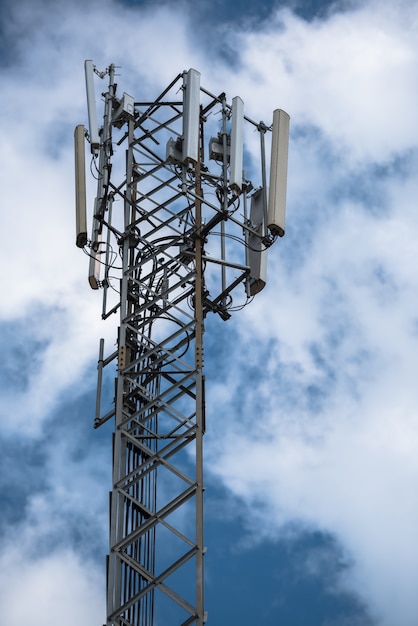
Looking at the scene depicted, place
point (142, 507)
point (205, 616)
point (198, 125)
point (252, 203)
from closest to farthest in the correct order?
1. point (205, 616)
2. point (142, 507)
3. point (198, 125)
4. point (252, 203)

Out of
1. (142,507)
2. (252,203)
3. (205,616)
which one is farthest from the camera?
(252,203)

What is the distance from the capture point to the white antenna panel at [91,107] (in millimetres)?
26853

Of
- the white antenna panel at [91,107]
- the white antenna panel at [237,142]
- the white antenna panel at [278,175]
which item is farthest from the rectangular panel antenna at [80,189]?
the white antenna panel at [278,175]

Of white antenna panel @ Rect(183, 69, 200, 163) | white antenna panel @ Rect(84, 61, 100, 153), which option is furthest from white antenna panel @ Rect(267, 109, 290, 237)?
white antenna panel @ Rect(84, 61, 100, 153)

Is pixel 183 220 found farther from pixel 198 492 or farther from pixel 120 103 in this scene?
pixel 198 492

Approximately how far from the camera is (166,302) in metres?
25.5

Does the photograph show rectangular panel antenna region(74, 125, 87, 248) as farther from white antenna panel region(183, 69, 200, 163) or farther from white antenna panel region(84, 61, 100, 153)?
white antenna panel region(183, 69, 200, 163)

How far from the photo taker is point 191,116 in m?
25.4

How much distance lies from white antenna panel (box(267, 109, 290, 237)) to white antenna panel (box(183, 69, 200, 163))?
190 centimetres

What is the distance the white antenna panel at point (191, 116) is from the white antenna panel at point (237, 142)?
874 millimetres

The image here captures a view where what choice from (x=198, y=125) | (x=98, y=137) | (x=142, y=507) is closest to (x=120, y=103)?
(x=98, y=137)

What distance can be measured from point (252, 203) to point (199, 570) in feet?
31.5

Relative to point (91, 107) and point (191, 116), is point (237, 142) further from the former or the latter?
point (91, 107)

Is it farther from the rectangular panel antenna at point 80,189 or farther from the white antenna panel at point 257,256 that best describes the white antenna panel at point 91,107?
the white antenna panel at point 257,256
